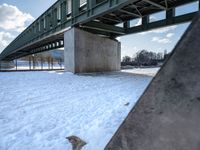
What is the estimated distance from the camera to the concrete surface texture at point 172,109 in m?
1.47

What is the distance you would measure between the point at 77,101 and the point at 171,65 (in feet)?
12.0

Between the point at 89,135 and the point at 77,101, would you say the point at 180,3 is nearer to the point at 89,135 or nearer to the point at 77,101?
the point at 77,101

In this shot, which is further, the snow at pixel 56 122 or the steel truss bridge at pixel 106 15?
the steel truss bridge at pixel 106 15

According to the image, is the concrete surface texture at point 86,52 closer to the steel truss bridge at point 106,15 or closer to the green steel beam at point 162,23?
the steel truss bridge at point 106,15

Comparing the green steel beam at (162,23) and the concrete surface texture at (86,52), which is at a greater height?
the green steel beam at (162,23)

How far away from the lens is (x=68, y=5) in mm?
15273

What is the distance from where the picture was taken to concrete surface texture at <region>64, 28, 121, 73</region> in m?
14.0

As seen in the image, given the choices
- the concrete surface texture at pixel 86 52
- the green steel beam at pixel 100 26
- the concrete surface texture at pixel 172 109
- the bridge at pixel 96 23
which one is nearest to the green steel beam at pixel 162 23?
the bridge at pixel 96 23

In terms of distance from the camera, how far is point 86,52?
15109mm

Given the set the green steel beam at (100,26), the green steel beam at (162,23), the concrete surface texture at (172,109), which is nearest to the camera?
the concrete surface texture at (172,109)

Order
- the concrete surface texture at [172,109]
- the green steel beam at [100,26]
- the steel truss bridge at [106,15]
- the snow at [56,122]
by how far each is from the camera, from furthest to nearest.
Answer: the green steel beam at [100,26] → the steel truss bridge at [106,15] → the snow at [56,122] → the concrete surface texture at [172,109]

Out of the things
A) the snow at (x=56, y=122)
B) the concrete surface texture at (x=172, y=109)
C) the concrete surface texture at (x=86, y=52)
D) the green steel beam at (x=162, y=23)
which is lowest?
the snow at (x=56, y=122)

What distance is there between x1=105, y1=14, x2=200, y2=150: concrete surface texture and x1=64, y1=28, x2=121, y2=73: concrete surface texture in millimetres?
12587

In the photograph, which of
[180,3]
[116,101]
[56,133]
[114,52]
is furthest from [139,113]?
[114,52]
